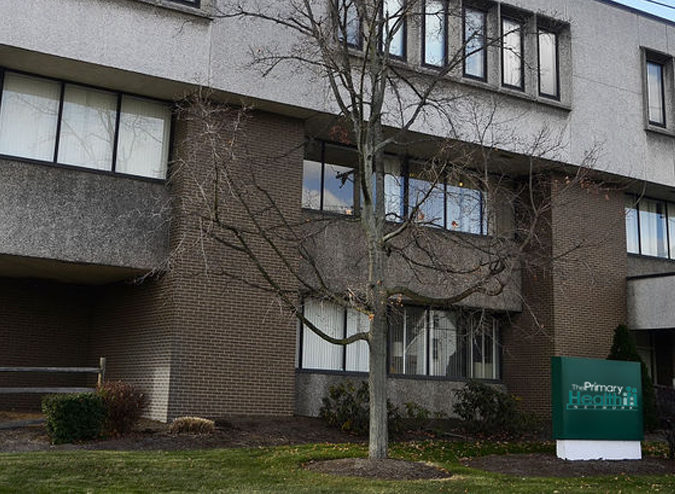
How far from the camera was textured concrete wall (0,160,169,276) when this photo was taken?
1705 cm

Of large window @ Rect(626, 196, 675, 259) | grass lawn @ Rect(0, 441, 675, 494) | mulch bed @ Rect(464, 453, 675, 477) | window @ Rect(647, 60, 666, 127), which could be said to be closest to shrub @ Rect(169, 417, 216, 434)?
grass lawn @ Rect(0, 441, 675, 494)

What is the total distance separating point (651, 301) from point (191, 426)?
14.0m

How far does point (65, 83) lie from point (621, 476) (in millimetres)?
13533

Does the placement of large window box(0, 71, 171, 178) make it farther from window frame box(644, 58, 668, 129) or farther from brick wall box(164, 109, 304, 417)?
window frame box(644, 58, 668, 129)

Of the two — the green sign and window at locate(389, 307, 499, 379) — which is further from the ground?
window at locate(389, 307, 499, 379)

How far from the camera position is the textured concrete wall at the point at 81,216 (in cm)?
1705

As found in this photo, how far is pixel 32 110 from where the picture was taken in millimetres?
18000

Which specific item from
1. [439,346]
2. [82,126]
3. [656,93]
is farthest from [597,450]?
[656,93]

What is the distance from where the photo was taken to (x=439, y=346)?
23125 millimetres

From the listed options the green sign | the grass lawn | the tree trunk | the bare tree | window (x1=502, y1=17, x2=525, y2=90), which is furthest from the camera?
window (x1=502, y1=17, x2=525, y2=90)

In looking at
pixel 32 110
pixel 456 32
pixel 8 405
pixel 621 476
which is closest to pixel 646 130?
pixel 456 32

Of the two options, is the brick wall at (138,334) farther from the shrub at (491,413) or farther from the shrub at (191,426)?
the shrub at (491,413)

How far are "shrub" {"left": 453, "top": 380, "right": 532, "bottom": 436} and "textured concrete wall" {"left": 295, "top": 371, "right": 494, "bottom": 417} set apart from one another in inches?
43.2

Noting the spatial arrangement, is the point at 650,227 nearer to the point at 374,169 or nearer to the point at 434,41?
the point at 434,41
